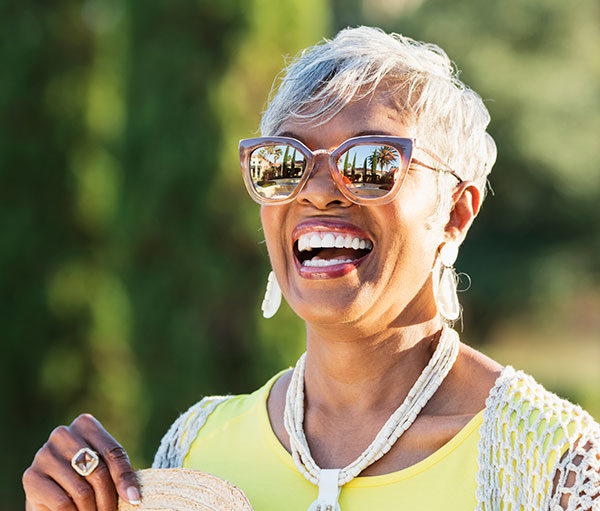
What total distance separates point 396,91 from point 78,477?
3.70 ft

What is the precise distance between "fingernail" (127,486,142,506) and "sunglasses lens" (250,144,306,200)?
2.38 feet

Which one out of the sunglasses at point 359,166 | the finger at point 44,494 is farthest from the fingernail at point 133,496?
the sunglasses at point 359,166

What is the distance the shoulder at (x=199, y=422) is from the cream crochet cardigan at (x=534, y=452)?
0.70 meters

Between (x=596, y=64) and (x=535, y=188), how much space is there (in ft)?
10.0

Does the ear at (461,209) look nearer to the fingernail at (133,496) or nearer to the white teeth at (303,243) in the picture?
the white teeth at (303,243)

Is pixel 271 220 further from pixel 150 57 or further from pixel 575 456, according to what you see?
pixel 150 57

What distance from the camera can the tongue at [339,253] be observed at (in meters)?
1.93

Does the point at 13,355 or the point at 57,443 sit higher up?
the point at 57,443

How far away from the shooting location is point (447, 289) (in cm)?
210

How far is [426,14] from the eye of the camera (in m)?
16.8

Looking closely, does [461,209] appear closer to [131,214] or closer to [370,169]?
[370,169]

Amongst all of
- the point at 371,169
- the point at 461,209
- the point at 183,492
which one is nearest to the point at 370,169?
the point at 371,169

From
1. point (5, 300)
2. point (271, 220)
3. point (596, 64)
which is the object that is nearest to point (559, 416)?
point (271, 220)

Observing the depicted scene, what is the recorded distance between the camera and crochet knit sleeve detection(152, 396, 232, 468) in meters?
2.28
